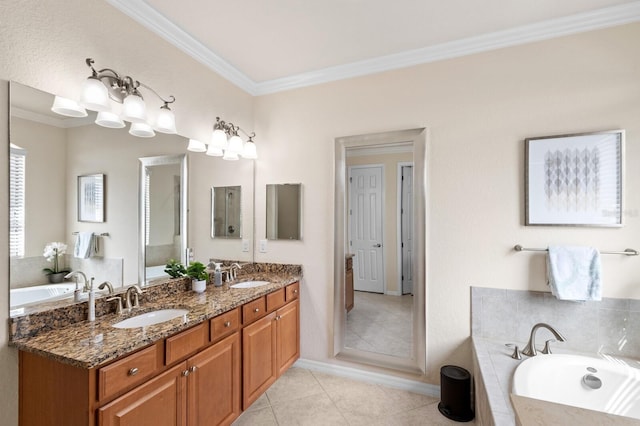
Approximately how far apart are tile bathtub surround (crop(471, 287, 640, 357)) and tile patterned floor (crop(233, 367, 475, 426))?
694 mm

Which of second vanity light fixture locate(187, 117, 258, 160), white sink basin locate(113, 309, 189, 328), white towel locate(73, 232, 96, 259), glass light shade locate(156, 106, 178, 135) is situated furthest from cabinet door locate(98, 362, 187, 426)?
second vanity light fixture locate(187, 117, 258, 160)

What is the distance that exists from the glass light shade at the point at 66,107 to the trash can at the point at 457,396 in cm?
286

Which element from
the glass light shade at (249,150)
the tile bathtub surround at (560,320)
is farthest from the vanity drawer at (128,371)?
the tile bathtub surround at (560,320)

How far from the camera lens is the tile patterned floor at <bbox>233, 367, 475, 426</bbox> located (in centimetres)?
207

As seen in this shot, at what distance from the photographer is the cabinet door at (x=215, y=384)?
5.28 feet

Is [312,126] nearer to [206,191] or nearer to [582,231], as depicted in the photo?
[206,191]

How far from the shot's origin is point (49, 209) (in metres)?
1.54

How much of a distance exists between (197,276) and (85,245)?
75 cm

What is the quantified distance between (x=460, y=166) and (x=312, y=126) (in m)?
1.34

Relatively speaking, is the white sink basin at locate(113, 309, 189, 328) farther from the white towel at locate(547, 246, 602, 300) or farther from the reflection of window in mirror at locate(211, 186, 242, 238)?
the white towel at locate(547, 246, 602, 300)

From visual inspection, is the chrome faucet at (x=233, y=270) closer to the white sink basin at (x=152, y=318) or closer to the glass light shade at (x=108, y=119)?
the white sink basin at (x=152, y=318)

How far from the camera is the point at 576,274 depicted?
1930 millimetres

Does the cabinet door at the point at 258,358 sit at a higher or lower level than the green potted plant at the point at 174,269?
lower

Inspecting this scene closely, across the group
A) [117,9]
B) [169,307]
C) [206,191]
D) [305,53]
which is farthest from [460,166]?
[117,9]
